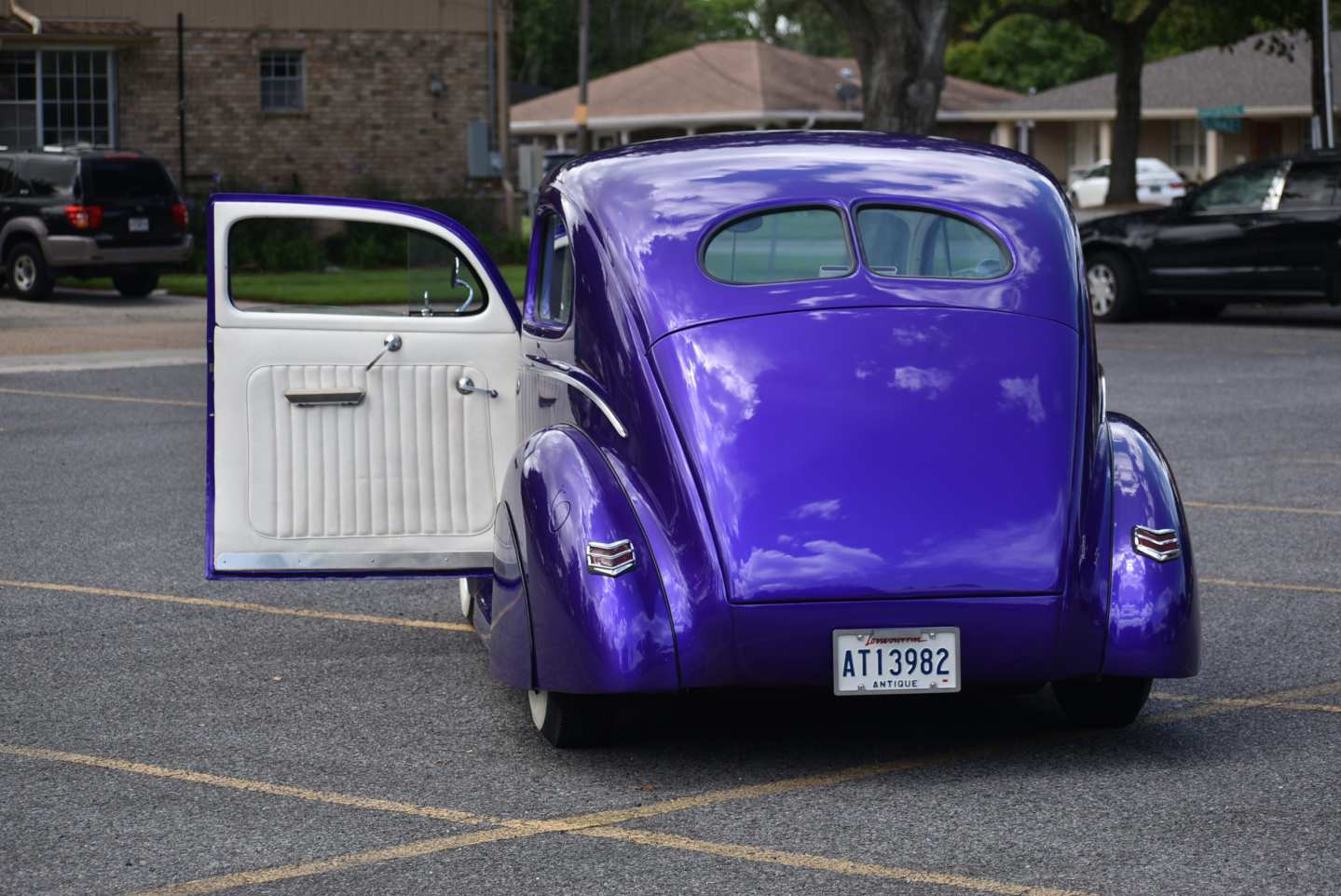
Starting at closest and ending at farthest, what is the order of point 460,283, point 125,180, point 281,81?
1. point 460,283
2. point 125,180
3. point 281,81

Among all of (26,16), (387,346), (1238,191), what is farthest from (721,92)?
(387,346)

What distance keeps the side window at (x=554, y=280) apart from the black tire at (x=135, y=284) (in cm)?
1991

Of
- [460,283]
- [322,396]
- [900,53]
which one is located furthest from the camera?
[900,53]

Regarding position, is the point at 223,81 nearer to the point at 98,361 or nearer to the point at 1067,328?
the point at 98,361

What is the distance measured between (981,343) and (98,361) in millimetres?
13883

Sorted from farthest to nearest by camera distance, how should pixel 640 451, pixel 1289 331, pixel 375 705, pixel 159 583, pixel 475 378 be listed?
pixel 1289 331 → pixel 159 583 → pixel 475 378 → pixel 375 705 → pixel 640 451

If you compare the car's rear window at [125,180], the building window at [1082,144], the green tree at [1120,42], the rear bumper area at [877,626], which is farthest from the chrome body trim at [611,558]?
the building window at [1082,144]

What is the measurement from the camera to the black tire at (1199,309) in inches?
905

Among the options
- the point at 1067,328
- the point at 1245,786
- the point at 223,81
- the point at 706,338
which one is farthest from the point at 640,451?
the point at 223,81

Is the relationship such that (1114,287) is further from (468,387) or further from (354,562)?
(354,562)

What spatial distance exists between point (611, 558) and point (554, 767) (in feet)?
2.18

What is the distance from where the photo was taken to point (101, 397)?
15.8 m

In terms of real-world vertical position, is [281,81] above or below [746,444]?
above

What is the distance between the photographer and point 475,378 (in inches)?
287
